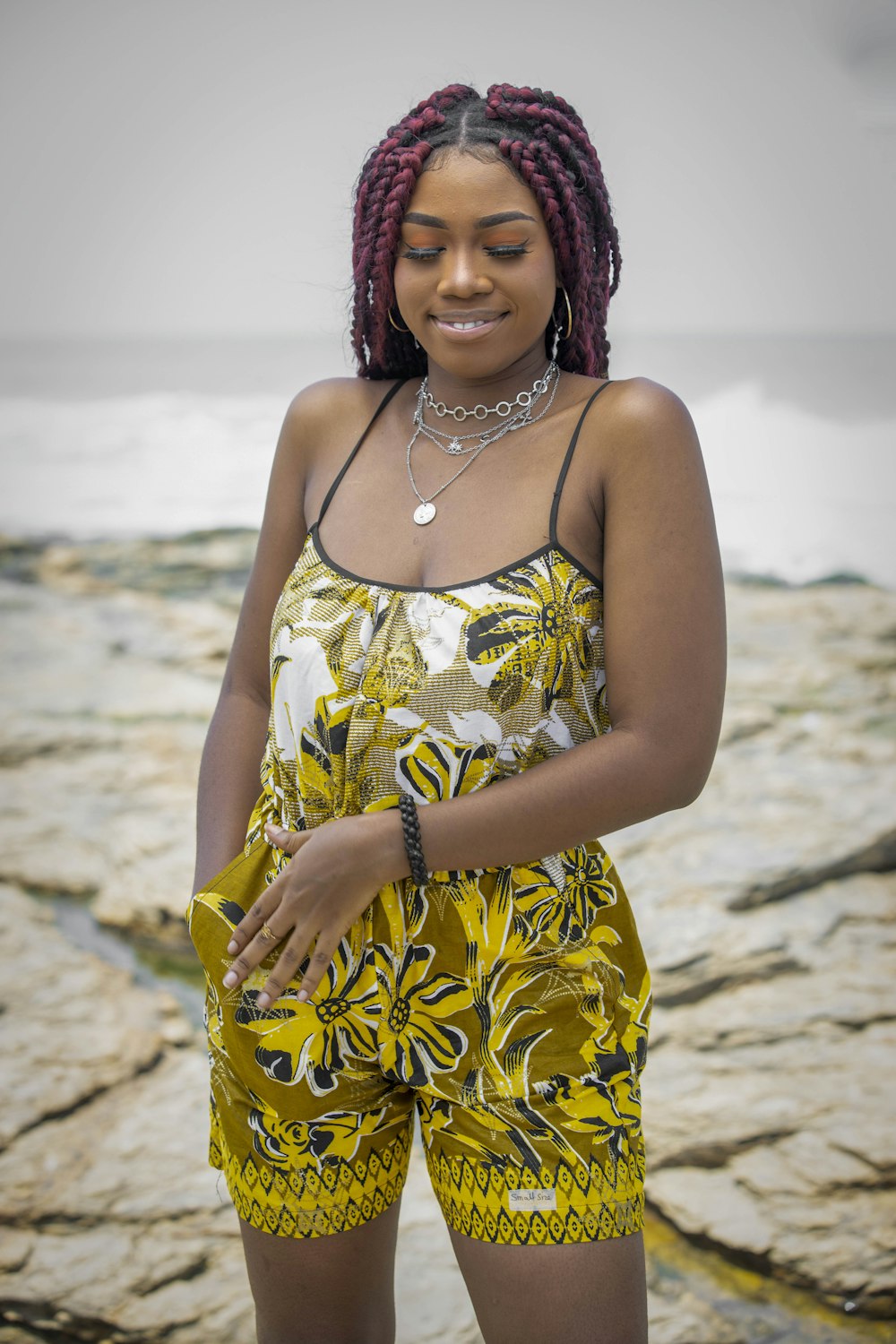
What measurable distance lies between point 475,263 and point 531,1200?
3.24 feet

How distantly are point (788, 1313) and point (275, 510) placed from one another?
1.63 metres

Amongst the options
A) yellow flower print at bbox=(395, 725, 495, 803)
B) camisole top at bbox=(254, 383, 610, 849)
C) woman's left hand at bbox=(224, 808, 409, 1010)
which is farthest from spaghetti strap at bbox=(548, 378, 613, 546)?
woman's left hand at bbox=(224, 808, 409, 1010)

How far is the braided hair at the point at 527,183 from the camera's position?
1.42 meters

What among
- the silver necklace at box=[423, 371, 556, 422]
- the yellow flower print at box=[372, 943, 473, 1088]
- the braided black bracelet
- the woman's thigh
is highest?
the silver necklace at box=[423, 371, 556, 422]

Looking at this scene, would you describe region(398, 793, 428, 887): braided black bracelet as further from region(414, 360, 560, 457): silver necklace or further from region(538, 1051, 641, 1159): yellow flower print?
region(414, 360, 560, 457): silver necklace

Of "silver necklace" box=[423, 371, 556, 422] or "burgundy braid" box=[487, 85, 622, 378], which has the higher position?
"burgundy braid" box=[487, 85, 622, 378]

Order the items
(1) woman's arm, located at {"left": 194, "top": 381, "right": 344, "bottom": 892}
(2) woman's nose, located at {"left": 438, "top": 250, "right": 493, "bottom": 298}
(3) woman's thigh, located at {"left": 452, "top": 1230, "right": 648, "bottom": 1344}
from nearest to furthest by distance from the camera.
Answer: (3) woman's thigh, located at {"left": 452, "top": 1230, "right": 648, "bottom": 1344}, (2) woman's nose, located at {"left": 438, "top": 250, "right": 493, "bottom": 298}, (1) woman's arm, located at {"left": 194, "top": 381, "right": 344, "bottom": 892}

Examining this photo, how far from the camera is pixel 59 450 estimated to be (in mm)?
4887

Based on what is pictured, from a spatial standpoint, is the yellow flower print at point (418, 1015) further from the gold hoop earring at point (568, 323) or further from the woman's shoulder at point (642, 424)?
the gold hoop earring at point (568, 323)

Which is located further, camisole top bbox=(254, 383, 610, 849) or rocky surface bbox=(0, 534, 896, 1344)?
rocky surface bbox=(0, 534, 896, 1344)

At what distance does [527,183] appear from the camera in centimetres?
141

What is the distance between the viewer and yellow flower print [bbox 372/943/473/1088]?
4.40ft

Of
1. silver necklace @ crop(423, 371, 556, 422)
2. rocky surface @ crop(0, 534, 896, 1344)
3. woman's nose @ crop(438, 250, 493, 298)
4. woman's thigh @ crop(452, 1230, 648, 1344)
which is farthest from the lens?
rocky surface @ crop(0, 534, 896, 1344)

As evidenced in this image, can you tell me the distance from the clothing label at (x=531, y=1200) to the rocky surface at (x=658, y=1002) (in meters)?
1.02
